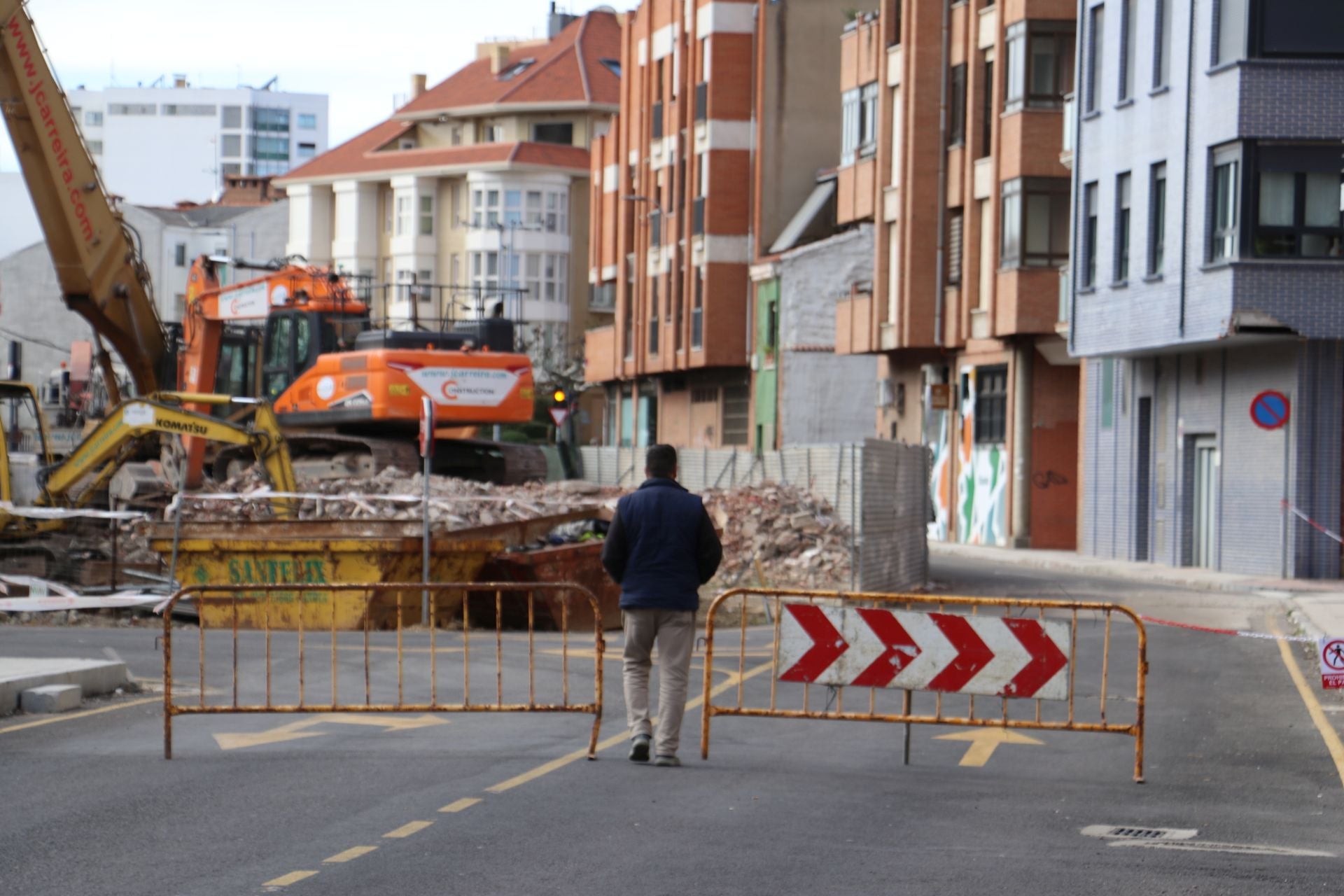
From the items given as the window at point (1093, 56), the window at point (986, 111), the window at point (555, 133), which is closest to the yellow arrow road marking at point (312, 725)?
the window at point (1093, 56)

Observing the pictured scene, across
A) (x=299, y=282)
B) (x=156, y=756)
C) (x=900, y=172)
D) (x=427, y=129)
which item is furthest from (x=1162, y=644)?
(x=427, y=129)

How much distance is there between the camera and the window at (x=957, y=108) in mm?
46938

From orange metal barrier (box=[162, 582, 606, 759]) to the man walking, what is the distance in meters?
0.22

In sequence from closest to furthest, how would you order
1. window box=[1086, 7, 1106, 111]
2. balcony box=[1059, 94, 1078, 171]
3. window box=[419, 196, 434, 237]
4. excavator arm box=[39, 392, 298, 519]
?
excavator arm box=[39, 392, 298, 519]
window box=[1086, 7, 1106, 111]
balcony box=[1059, 94, 1078, 171]
window box=[419, 196, 434, 237]

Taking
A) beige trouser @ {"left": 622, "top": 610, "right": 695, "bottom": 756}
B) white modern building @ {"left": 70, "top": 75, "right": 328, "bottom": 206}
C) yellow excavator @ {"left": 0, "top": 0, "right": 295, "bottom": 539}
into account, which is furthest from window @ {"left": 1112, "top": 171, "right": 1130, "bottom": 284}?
white modern building @ {"left": 70, "top": 75, "right": 328, "bottom": 206}

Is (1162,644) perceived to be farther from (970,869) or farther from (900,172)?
(900,172)

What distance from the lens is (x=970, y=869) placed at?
8852 mm

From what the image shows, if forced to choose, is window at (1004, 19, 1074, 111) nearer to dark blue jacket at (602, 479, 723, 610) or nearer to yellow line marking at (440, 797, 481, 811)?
dark blue jacket at (602, 479, 723, 610)

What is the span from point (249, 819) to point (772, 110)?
51296 millimetres

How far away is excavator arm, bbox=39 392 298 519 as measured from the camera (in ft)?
82.5

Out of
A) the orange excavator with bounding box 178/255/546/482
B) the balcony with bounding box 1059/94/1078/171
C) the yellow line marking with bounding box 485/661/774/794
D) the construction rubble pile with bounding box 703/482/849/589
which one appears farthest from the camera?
the balcony with bounding box 1059/94/1078/171

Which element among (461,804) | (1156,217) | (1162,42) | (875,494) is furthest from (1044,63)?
(461,804)

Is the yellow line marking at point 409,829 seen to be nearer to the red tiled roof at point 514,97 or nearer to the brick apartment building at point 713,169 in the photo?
the brick apartment building at point 713,169

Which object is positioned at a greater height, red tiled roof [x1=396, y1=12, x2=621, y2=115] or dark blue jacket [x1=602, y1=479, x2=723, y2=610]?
red tiled roof [x1=396, y1=12, x2=621, y2=115]
